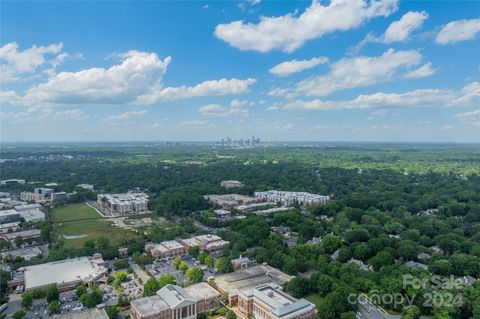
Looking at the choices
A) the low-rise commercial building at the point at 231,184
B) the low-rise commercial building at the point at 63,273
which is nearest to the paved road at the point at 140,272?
the low-rise commercial building at the point at 63,273

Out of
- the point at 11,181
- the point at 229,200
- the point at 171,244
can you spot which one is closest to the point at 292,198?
the point at 229,200

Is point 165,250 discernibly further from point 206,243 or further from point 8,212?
point 8,212

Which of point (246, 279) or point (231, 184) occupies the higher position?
point (231, 184)

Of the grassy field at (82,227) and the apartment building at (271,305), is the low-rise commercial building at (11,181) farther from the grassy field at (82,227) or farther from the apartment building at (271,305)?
the apartment building at (271,305)

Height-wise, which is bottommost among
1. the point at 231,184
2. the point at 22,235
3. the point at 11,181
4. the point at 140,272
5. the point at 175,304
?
the point at 140,272

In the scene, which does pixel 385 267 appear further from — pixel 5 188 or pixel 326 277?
pixel 5 188
